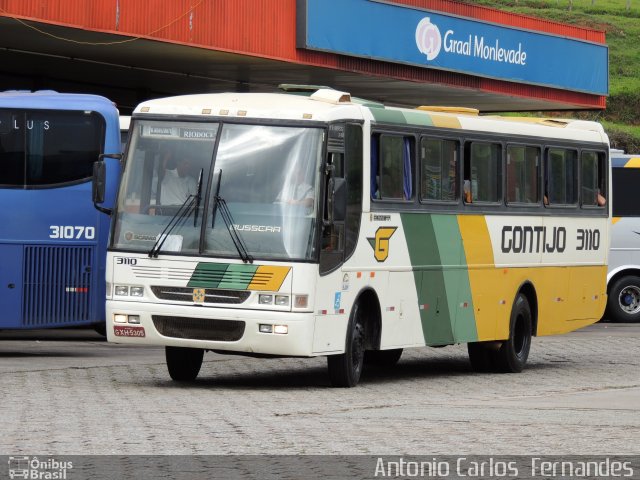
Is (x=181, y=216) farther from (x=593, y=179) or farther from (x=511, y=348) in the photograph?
(x=593, y=179)

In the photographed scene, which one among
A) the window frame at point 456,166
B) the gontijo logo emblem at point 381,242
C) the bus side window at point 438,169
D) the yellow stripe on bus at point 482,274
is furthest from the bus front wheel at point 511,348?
the gontijo logo emblem at point 381,242

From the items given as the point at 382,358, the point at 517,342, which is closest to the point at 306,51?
the point at 382,358

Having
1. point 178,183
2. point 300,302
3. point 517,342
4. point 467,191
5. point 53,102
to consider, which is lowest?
point 517,342

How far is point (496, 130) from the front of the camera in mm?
19766

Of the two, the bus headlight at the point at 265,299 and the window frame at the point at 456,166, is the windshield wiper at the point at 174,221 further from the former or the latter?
the window frame at the point at 456,166

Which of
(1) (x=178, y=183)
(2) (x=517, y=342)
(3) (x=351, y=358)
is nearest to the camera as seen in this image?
(1) (x=178, y=183)

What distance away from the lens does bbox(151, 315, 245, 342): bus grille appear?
1561 cm

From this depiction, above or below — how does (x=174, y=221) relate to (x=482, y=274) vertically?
above

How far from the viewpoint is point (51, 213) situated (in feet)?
69.0

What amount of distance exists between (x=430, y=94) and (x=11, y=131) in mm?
19998

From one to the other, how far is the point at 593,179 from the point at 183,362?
743 centimetres

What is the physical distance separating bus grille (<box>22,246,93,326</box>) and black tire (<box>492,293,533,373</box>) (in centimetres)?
527

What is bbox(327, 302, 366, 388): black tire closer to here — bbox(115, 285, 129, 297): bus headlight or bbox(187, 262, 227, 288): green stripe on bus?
bbox(187, 262, 227, 288): green stripe on bus

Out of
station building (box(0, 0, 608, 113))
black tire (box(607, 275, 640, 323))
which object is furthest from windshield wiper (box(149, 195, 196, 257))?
black tire (box(607, 275, 640, 323))
